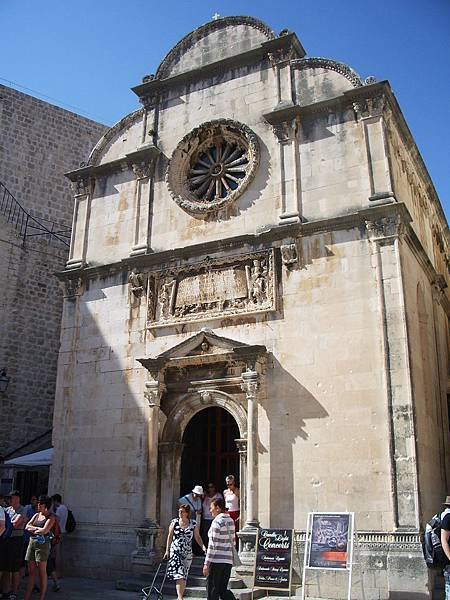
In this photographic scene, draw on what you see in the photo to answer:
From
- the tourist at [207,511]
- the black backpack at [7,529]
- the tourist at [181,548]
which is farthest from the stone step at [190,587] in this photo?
the black backpack at [7,529]

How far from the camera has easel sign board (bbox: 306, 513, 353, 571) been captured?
9.12 meters

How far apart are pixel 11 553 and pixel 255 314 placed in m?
6.05

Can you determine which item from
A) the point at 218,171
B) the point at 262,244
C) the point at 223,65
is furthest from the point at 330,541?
the point at 223,65

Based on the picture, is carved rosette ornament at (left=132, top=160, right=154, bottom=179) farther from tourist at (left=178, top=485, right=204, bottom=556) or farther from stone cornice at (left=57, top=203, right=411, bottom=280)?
tourist at (left=178, top=485, right=204, bottom=556)

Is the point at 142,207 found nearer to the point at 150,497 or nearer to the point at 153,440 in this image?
the point at 153,440

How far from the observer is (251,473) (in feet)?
37.5

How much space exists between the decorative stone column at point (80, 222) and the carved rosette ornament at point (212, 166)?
100 inches

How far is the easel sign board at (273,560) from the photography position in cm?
967

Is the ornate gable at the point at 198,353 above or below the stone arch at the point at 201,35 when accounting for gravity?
below

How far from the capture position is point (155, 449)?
1274 centimetres

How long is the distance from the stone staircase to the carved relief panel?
4896 mm

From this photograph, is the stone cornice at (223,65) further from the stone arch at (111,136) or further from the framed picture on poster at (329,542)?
the framed picture on poster at (329,542)

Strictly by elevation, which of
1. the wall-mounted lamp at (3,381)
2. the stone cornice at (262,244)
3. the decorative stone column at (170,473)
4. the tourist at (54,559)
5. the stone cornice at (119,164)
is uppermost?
the stone cornice at (119,164)

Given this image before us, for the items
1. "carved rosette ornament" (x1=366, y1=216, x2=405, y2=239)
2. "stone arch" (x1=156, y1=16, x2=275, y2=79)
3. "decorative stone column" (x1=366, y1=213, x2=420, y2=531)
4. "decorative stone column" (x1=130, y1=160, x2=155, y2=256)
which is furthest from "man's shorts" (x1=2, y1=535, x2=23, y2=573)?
"stone arch" (x1=156, y1=16, x2=275, y2=79)
